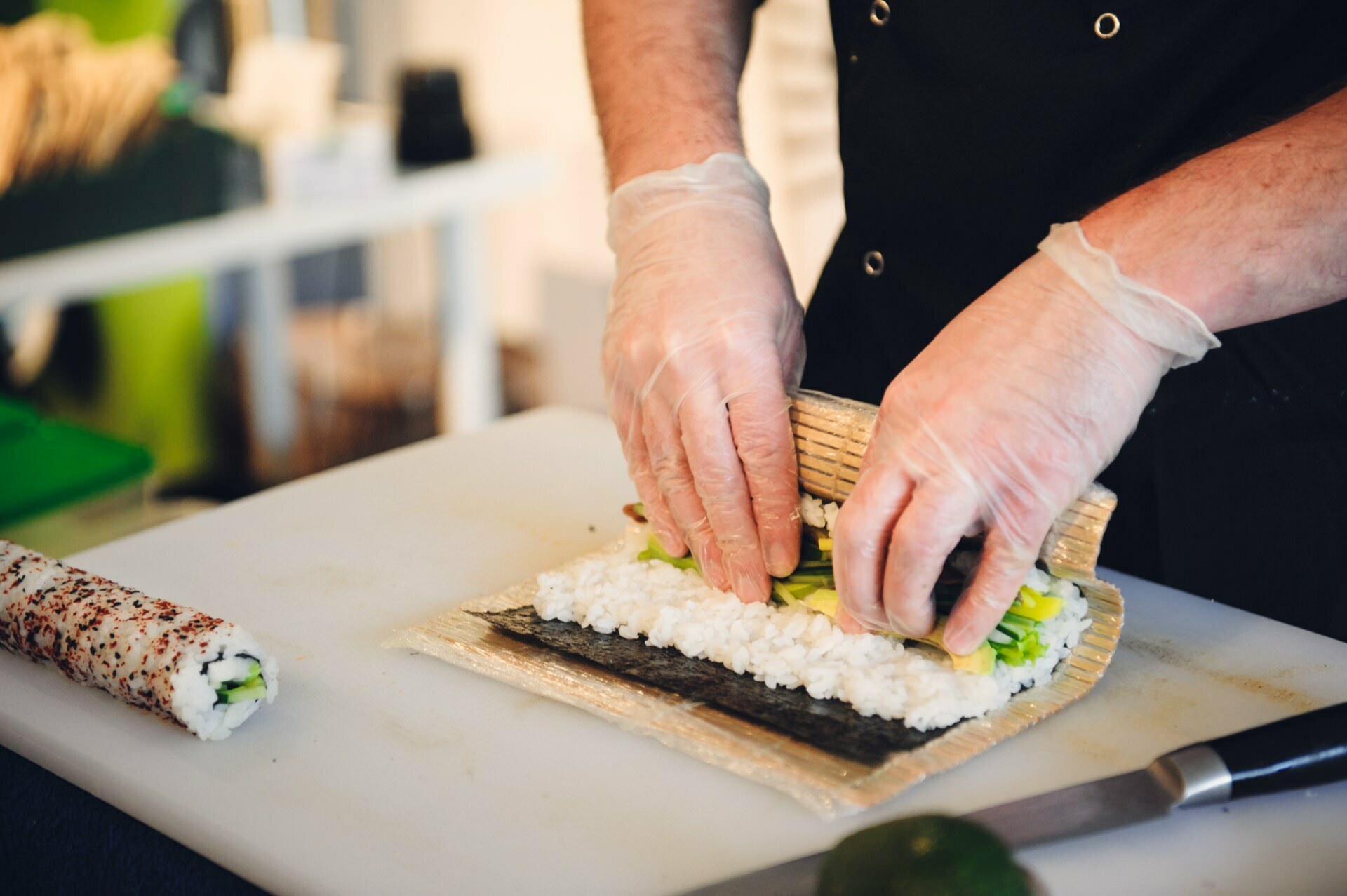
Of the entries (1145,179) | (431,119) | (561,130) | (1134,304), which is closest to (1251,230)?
(1134,304)

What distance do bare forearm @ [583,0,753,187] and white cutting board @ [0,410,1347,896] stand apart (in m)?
0.51

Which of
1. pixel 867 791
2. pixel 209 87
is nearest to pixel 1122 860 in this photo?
pixel 867 791

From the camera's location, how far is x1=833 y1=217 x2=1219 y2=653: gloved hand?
39.4 inches

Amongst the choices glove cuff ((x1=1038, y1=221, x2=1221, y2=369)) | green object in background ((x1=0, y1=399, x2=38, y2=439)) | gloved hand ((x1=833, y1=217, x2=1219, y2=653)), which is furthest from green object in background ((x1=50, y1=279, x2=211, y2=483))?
glove cuff ((x1=1038, y1=221, x2=1221, y2=369))

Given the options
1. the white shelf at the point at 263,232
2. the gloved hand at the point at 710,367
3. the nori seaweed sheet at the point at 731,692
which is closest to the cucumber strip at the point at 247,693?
the nori seaweed sheet at the point at 731,692

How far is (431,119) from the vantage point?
3396 millimetres

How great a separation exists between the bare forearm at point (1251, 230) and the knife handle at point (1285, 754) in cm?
34

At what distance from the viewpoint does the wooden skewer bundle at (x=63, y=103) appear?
2584mm

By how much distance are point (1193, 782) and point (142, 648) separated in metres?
0.87

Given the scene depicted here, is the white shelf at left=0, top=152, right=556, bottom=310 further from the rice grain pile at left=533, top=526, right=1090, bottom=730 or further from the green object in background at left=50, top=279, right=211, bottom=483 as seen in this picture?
the rice grain pile at left=533, top=526, right=1090, bottom=730

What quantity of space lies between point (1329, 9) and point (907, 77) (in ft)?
1.42

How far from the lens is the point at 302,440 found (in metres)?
4.18

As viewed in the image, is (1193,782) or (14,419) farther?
(14,419)

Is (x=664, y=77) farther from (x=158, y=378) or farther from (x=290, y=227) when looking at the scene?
(x=158, y=378)
